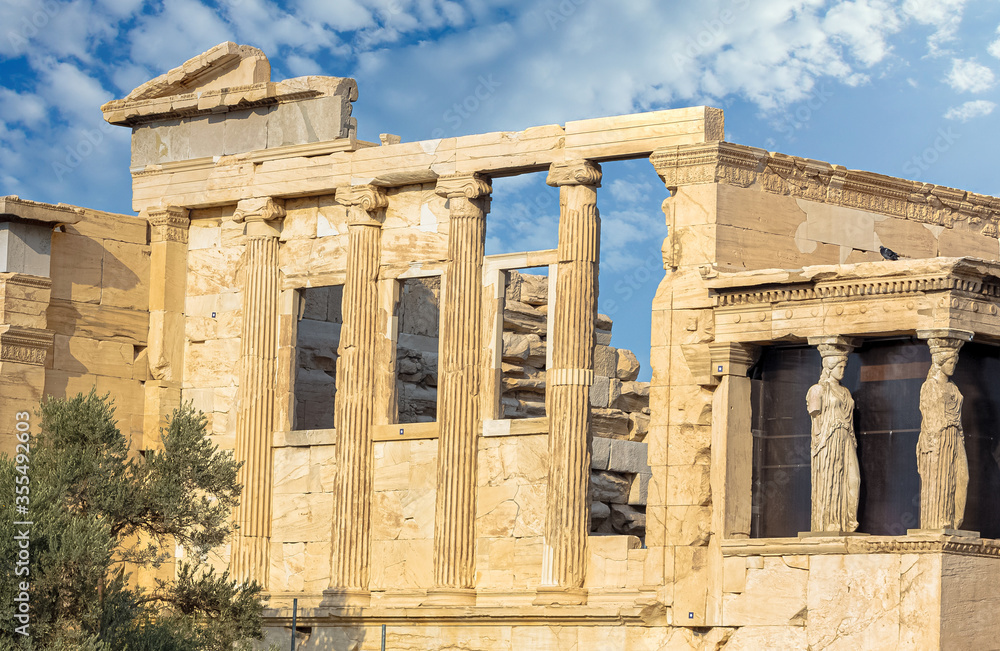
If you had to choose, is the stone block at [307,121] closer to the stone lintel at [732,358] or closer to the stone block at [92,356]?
the stone block at [92,356]

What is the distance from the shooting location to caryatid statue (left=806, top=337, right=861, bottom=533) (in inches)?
781

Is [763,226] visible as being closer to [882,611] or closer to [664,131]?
[664,131]

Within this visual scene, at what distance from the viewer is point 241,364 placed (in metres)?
24.7

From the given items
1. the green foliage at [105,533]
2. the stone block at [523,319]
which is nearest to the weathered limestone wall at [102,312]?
the green foliage at [105,533]

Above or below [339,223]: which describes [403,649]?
below

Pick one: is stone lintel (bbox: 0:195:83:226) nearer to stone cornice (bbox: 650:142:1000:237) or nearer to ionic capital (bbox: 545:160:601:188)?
ionic capital (bbox: 545:160:601:188)

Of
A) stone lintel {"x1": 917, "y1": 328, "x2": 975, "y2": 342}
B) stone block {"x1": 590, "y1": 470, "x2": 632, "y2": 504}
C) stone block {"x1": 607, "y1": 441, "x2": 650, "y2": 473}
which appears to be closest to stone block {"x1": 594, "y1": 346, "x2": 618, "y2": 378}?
stone block {"x1": 607, "y1": 441, "x2": 650, "y2": 473}

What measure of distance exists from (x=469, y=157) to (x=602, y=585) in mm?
5178

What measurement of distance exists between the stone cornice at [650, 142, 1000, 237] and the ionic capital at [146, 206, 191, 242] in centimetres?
700

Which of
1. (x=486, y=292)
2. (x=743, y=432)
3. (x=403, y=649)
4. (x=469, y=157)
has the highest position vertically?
(x=469, y=157)

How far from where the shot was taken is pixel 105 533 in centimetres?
1841

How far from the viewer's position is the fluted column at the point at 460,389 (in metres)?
22.5

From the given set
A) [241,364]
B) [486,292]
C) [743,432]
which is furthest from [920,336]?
[241,364]

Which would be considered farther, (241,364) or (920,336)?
(241,364)
